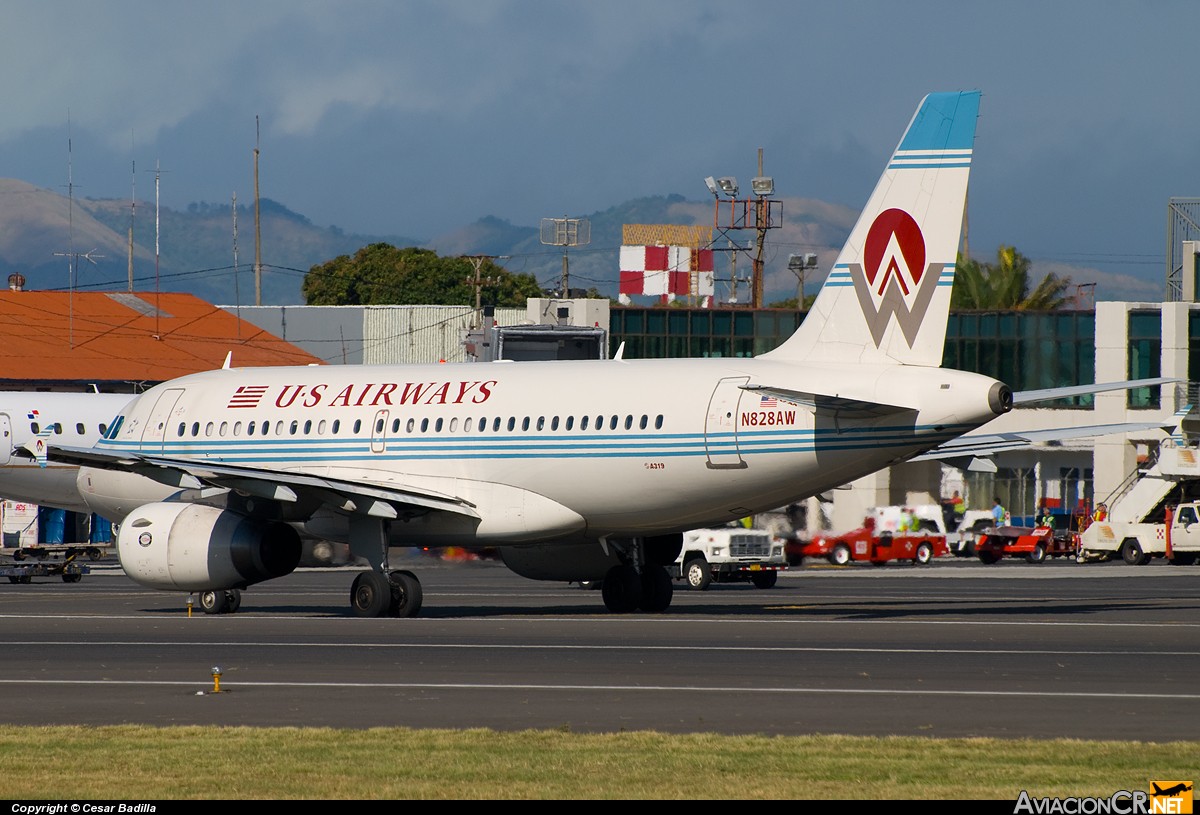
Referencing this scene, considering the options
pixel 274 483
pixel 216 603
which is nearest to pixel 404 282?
pixel 216 603

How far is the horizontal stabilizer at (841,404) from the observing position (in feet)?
85.4

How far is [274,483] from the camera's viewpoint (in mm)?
28625

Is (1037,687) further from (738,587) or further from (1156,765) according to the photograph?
(738,587)

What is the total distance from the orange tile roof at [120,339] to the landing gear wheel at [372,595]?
139 ft

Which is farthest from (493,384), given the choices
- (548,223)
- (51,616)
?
(548,223)

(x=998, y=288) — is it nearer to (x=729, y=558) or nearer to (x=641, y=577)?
(x=729, y=558)

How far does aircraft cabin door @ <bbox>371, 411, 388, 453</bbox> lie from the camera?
30875mm

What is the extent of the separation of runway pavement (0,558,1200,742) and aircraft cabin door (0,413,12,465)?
10.8 m

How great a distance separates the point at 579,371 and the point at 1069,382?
178ft

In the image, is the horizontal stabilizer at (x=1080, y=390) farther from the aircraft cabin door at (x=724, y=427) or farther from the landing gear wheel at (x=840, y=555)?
the landing gear wheel at (x=840, y=555)

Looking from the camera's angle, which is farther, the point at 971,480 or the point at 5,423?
the point at 971,480

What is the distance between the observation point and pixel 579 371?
3000cm

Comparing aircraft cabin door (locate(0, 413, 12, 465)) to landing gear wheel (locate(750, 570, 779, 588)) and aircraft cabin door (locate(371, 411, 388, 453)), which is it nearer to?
aircraft cabin door (locate(371, 411, 388, 453))

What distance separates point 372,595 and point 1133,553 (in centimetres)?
3812
